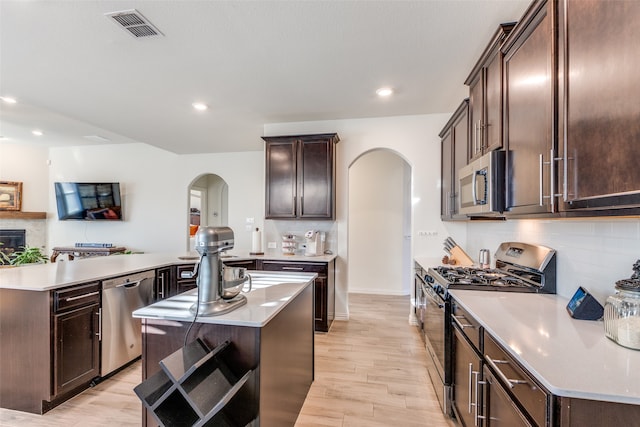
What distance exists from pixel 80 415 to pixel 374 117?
4057 millimetres

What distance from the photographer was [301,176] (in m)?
3.81

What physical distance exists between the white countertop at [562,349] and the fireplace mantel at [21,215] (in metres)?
7.84

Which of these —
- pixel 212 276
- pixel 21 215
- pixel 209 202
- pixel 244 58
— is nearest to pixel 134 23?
pixel 244 58

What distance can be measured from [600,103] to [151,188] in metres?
6.77

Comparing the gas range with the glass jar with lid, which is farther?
the gas range

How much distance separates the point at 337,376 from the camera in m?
2.56

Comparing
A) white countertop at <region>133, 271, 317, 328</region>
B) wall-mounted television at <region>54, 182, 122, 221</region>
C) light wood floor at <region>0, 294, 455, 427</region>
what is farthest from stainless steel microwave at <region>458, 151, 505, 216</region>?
wall-mounted television at <region>54, 182, 122, 221</region>

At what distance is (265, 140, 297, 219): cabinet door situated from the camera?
Result: 383cm

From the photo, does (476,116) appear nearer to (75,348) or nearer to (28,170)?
(75,348)

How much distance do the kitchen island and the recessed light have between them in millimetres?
2320

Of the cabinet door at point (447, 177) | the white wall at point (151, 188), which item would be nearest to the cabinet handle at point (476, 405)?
the cabinet door at point (447, 177)

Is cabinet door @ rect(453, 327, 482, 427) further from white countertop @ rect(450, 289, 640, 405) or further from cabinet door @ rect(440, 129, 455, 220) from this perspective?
cabinet door @ rect(440, 129, 455, 220)

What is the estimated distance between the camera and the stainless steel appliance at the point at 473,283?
1.88m

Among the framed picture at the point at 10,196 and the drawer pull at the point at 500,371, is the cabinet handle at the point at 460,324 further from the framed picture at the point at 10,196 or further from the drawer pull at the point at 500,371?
the framed picture at the point at 10,196
